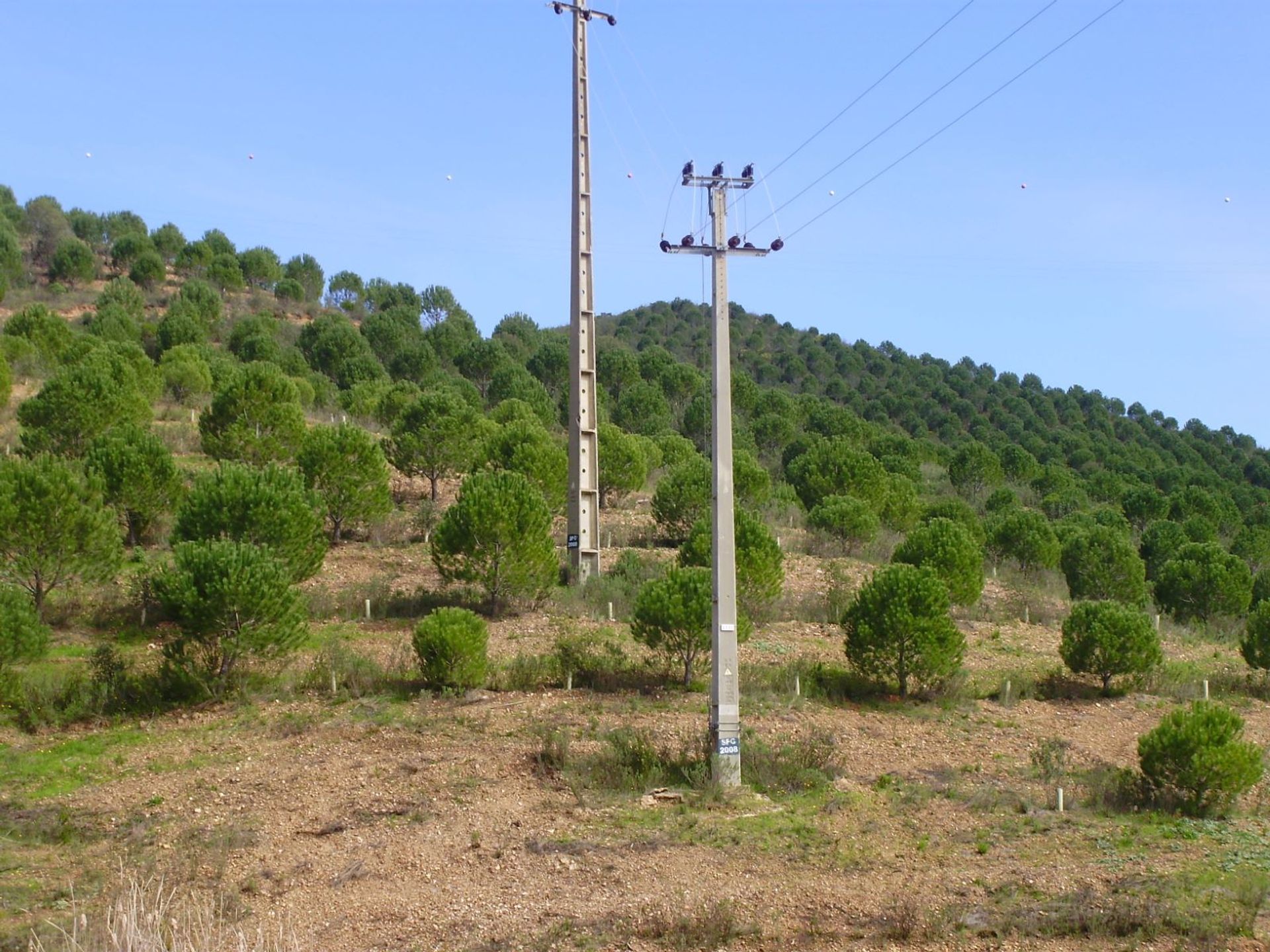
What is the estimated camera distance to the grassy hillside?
1088 cm

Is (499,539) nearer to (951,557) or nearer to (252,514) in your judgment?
(252,514)

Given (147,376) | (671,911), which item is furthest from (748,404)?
(671,911)

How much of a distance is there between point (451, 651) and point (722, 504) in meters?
6.30

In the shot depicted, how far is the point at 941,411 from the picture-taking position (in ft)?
291

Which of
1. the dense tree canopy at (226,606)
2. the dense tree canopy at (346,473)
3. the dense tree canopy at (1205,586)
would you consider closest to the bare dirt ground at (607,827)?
the dense tree canopy at (226,606)

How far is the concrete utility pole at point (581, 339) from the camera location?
24.3 m

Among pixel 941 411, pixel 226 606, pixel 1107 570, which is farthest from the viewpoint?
pixel 941 411

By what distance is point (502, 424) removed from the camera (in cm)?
4303

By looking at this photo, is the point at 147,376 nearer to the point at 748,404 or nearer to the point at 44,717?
the point at 44,717

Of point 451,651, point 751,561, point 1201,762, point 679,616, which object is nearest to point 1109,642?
point 751,561

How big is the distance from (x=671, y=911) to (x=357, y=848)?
400 cm

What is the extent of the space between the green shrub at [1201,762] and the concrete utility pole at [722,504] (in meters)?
5.16

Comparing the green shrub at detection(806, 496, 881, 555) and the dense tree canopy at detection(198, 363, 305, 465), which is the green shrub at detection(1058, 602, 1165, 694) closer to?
the green shrub at detection(806, 496, 881, 555)

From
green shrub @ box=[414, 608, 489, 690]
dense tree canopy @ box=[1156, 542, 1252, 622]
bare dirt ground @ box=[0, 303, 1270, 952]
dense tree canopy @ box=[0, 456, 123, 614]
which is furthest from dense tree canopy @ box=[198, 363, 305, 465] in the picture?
dense tree canopy @ box=[1156, 542, 1252, 622]
